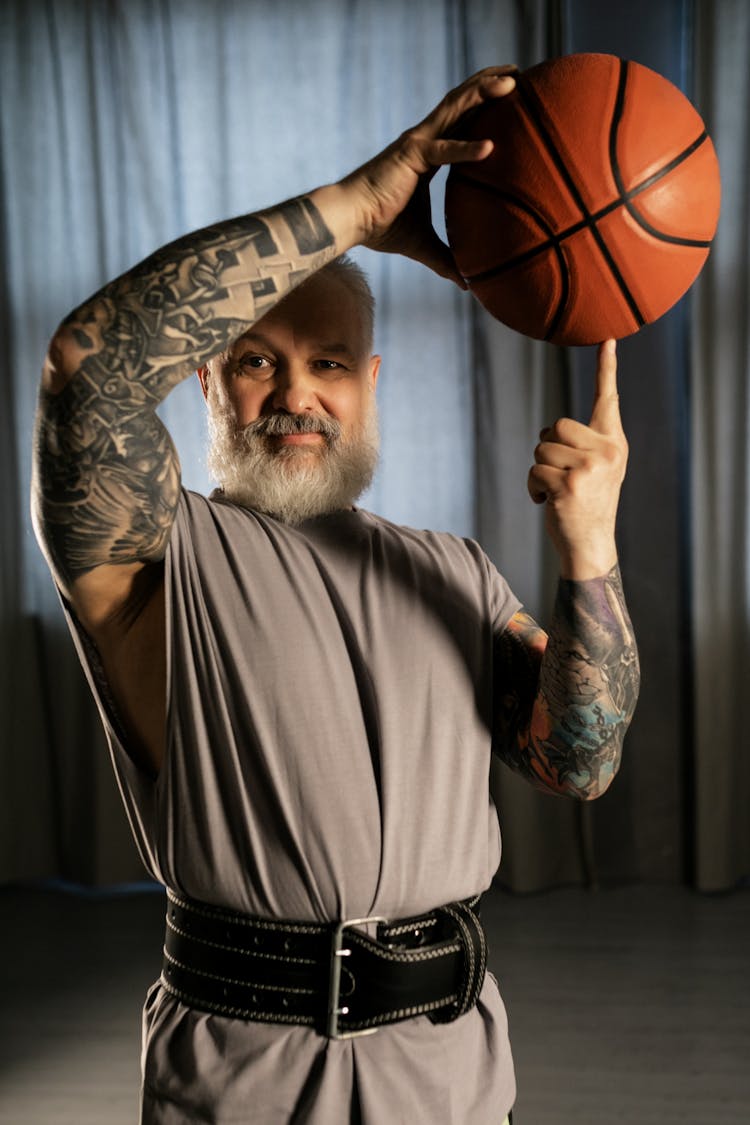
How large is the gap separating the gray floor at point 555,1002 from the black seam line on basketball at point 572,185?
1961 mm

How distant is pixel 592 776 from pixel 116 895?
316 cm

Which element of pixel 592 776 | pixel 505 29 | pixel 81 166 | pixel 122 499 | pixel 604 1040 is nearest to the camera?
pixel 122 499

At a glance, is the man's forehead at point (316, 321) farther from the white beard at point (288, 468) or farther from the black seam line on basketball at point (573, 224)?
the black seam line on basketball at point (573, 224)

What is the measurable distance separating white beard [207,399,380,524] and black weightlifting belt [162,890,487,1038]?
455 mm

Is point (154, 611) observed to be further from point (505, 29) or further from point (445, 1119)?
point (505, 29)

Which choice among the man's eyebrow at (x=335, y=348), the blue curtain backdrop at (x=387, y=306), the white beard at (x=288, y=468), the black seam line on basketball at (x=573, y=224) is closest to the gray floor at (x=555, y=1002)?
the blue curtain backdrop at (x=387, y=306)

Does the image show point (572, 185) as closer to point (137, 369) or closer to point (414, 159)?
point (414, 159)

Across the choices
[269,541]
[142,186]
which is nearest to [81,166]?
[142,186]

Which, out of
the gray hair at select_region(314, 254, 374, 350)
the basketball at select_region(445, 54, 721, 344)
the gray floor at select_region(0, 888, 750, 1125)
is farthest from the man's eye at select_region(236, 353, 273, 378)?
the gray floor at select_region(0, 888, 750, 1125)

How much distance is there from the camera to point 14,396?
395 centimetres

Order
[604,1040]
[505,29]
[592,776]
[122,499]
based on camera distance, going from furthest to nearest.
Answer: [505,29]
[604,1040]
[592,776]
[122,499]

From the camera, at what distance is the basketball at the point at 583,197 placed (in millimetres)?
1168

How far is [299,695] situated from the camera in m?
1.14

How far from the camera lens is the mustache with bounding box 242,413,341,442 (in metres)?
1.26
